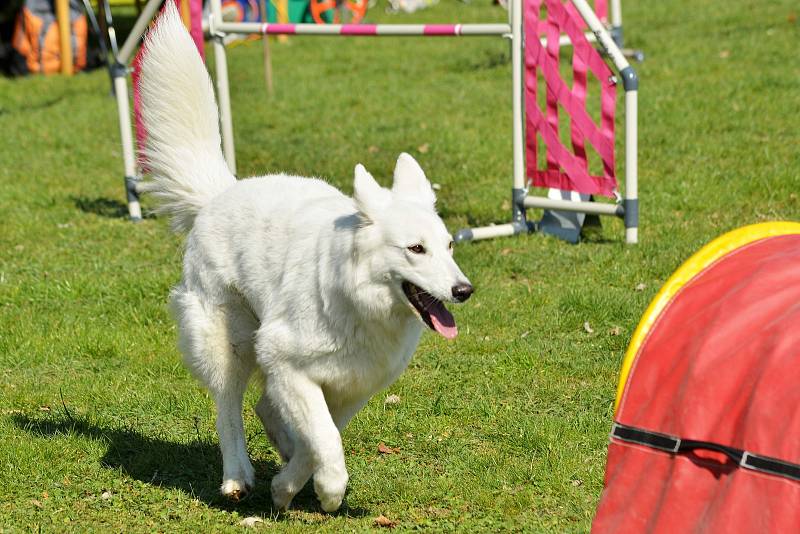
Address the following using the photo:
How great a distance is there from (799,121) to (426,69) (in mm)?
5385

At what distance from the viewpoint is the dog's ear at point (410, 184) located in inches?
164

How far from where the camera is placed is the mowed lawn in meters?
4.55

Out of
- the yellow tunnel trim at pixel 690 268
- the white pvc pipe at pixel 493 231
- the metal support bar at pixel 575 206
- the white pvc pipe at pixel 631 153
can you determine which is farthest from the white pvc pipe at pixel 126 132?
the yellow tunnel trim at pixel 690 268

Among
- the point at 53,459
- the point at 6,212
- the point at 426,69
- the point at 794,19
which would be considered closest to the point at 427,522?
the point at 53,459

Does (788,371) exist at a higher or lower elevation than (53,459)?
higher

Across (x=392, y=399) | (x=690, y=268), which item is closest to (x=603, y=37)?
(x=392, y=399)

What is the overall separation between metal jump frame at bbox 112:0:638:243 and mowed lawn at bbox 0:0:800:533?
0.22 meters

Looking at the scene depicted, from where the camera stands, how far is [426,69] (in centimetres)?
1432

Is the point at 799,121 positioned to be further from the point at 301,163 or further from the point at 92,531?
the point at 92,531

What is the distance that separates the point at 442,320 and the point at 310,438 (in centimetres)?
66

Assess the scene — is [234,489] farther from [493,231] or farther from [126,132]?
[126,132]

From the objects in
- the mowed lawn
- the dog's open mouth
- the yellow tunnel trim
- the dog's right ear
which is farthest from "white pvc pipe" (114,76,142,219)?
the yellow tunnel trim

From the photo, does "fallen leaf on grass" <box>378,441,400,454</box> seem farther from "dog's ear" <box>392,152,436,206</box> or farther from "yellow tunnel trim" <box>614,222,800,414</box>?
"yellow tunnel trim" <box>614,222,800,414</box>

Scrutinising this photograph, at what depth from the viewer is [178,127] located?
16.4 feet
